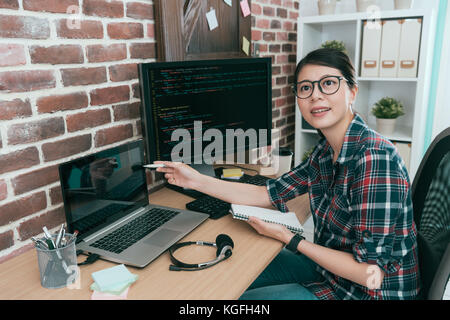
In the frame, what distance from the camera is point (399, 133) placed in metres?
2.32

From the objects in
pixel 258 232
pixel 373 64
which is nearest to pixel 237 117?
pixel 258 232

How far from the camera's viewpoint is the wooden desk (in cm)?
87

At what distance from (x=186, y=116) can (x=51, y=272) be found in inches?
28.8

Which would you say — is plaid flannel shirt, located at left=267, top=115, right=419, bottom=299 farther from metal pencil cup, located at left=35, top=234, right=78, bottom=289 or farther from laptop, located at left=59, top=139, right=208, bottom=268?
metal pencil cup, located at left=35, top=234, right=78, bottom=289

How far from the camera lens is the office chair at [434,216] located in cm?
95

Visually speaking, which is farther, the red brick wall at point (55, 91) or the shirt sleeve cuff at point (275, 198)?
the shirt sleeve cuff at point (275, 198)

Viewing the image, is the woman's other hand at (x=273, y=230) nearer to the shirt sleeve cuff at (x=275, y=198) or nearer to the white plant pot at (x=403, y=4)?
the shirt sleeve cuff at (x=275, y=198)

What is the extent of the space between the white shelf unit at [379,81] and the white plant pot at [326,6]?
4.0 inches

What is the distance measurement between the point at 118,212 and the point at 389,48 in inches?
72.3

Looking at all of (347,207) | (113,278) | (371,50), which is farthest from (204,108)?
(371,50)

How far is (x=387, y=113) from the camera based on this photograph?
7.54ft

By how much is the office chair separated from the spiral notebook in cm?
36

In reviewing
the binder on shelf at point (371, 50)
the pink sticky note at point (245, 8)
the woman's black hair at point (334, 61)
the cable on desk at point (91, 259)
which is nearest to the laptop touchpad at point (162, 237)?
the cable on desk at point (91, 259)
